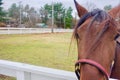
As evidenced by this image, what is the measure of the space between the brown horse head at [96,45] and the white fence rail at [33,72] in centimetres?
117

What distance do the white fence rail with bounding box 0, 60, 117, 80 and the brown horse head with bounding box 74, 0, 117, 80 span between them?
46.0 inches

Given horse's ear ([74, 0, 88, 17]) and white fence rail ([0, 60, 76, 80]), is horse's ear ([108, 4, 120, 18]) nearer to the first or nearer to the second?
horse's ear ([74, 0, 88, 17])

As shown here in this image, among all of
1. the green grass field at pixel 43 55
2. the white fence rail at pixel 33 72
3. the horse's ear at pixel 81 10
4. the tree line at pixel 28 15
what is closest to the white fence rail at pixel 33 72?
the white fence rail at pixel 33 72

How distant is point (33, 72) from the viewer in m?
3.60

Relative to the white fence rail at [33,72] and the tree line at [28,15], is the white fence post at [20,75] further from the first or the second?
the tree line at [28,15]

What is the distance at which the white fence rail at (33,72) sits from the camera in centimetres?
319

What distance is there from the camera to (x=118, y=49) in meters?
2.39

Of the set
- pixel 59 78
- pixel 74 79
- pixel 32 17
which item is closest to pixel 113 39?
pixel 74 79

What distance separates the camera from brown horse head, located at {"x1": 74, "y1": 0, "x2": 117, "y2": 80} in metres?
1.76

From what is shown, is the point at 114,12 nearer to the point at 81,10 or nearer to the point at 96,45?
the point at 81,10

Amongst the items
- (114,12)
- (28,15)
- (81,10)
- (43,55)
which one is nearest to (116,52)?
(114,12)

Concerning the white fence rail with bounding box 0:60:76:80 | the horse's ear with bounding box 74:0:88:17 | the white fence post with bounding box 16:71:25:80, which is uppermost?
the horse's ear with bounding box 74:0:88:17

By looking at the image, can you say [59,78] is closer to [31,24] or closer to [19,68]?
[19,68]

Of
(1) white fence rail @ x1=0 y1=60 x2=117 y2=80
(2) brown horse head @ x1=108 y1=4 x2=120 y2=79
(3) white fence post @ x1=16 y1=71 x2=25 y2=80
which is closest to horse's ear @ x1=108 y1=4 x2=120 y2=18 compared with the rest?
(2) brown horse head @ x1=108 y1=4 x2=120 y2=79
